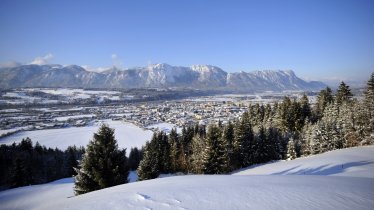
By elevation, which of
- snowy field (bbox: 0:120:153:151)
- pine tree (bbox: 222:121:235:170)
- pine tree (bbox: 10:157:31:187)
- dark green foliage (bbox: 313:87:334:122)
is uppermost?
dark green foliage (bbox: 313:87:334:122)

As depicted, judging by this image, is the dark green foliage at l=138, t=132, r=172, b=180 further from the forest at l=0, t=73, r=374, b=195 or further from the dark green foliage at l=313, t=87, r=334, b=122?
the dark green foliage at l=313, t=87, r=334, b=122

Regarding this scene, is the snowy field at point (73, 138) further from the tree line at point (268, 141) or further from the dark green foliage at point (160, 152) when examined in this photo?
the tree line at point (268, 141)

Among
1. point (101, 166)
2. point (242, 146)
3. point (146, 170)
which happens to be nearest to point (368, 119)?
point (242, 146)

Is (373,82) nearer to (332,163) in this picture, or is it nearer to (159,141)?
(332,163)

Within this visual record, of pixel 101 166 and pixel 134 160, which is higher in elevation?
pixel 101 166

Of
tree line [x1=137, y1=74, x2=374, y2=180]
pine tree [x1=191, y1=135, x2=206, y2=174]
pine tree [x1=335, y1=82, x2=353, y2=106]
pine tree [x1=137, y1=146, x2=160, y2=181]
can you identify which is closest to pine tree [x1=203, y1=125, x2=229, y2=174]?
tree line [x1=137, y1=74, x2=374, y2=180]

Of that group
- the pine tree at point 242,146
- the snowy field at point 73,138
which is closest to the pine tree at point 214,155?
the pine tree at point 242,146

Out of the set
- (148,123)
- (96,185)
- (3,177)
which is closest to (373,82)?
(96,185)

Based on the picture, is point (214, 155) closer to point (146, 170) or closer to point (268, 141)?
point (146, 170)
